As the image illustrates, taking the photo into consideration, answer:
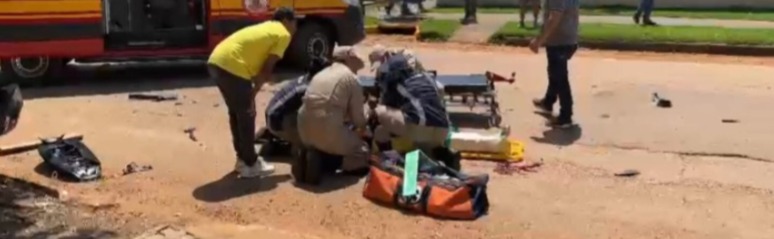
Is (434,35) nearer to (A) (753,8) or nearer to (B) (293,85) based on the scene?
(A) (753,8)

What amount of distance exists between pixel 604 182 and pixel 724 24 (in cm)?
1455

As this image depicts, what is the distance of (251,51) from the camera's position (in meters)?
9.25

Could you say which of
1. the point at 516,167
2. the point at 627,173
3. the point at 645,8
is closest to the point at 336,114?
the point at 516,167

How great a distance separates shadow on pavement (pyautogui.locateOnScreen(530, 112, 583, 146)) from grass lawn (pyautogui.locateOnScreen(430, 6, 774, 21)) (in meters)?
14.3

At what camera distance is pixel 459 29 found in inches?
888

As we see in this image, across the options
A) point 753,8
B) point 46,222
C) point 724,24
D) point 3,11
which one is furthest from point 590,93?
point 753,8

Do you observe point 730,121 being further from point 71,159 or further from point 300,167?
point 71,159

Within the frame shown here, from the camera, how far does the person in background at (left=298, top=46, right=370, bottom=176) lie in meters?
9.14

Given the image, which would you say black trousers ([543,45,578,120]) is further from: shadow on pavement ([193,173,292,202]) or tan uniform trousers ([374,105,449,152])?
shadow on pavement ([193,173,292,202])

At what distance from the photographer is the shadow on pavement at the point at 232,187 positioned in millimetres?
9070

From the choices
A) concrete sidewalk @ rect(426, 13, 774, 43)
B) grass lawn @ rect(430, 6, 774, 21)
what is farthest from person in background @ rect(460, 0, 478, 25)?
grass lawn @ rect(430, 6, 774, 21)

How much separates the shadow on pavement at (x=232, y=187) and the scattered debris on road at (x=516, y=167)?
1.65 m

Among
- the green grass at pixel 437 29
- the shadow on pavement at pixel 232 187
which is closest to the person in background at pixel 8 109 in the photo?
the shadow on pavement at pixel 232 187

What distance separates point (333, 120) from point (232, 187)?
92cm
